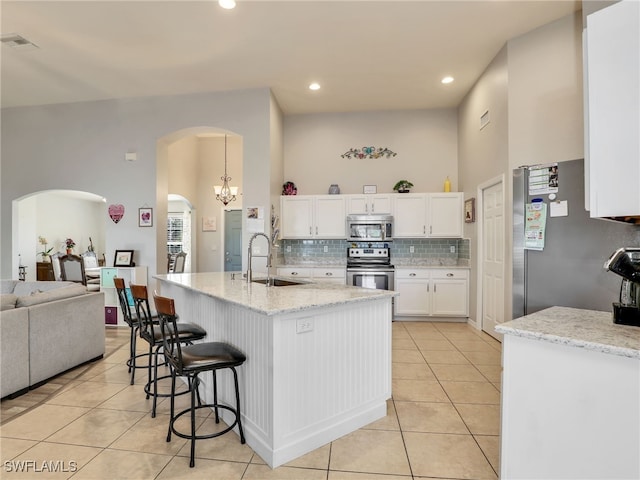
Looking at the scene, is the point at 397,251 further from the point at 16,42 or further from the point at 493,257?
the point at 16,42

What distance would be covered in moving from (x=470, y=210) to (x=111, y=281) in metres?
5.50

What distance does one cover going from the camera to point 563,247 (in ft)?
7.49

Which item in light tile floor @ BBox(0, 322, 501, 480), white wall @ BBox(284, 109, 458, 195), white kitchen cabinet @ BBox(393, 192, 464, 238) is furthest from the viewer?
white wall @ BBox(284, 109, 458, 195)

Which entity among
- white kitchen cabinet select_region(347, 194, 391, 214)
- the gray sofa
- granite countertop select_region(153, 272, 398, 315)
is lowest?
the gray sofa

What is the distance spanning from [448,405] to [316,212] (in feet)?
12.3

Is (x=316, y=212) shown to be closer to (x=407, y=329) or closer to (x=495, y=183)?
(x=407, y=329)

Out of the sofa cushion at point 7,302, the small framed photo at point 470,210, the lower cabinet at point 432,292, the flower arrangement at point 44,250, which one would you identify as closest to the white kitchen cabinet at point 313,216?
the lower cabinet at point 432,292

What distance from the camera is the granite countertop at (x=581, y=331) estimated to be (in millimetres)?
1264

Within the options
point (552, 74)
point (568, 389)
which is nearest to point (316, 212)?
point (552, 74)

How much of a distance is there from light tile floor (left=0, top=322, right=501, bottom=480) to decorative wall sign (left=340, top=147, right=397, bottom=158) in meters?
3.98

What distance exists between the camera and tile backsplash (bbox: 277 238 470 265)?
228 inches

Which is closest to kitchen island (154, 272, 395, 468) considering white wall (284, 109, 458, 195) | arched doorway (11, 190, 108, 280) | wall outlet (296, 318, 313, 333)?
wall outlet (296, 318, 313, 333)
